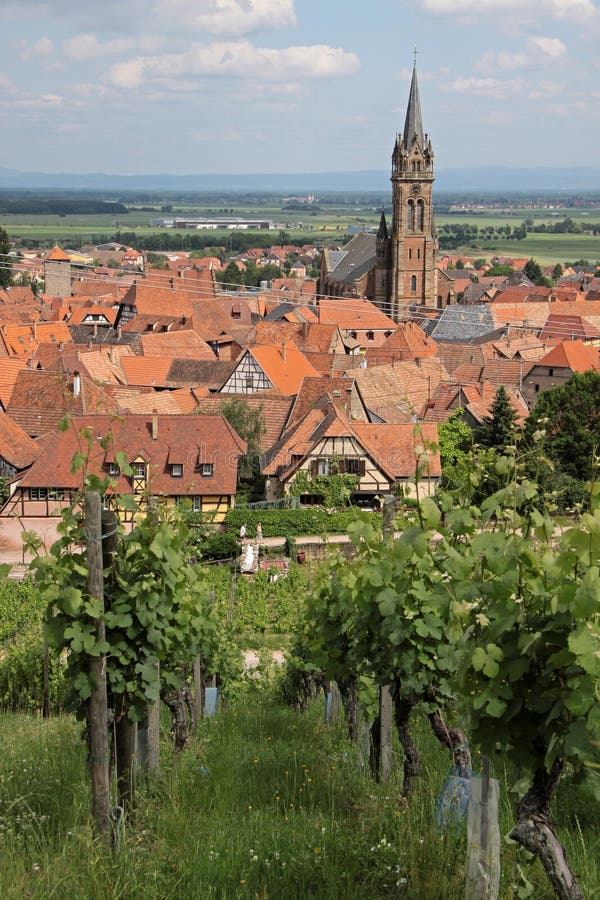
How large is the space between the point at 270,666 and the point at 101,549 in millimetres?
14608

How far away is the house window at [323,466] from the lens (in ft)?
121

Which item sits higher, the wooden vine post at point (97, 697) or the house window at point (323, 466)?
the wooden vine post at point (97, 697)

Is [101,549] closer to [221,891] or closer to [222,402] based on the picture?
[221,891]

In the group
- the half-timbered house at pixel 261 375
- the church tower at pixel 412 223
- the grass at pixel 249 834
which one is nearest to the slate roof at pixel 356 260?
the church tower at pixel 412 223

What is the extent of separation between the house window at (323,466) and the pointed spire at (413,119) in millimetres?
57823

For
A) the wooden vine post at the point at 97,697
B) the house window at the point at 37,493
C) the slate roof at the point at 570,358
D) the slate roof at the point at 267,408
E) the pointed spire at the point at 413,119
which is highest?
the pointed spire at the point at 413,119

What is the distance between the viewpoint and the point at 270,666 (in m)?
21.0

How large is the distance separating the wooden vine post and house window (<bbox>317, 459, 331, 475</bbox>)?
2974 cm

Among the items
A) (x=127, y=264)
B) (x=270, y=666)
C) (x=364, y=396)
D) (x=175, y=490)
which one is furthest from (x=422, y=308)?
(x=127, y=264)

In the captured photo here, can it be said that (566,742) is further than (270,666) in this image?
No

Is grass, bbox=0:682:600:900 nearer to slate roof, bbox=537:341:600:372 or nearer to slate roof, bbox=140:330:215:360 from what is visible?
slate roof, bbox=537:341:600:372

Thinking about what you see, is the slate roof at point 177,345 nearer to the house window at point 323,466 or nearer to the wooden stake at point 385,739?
the house window at point 323,466

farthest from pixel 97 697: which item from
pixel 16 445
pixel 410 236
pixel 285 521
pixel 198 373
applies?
pixel 410 236

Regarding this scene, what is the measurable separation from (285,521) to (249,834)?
2868cm
